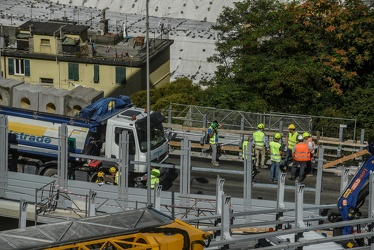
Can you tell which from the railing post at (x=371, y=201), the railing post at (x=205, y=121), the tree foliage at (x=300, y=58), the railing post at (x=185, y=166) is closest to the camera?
the railing post at (x=371, y=201)

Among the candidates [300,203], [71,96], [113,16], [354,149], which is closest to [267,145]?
[354,149]

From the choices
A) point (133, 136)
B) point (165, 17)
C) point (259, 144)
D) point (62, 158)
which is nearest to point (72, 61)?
point (165, 17)

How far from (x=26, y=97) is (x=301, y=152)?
31.9ft

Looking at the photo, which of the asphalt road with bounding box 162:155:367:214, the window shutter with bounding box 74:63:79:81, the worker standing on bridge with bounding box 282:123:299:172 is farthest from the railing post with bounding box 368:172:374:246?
the window shutter with bounding box 74:63:79:81

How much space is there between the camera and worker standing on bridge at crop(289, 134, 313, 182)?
91.8ft

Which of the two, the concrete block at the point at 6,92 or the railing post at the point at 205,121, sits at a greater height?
the concrete block at the point at 6,92

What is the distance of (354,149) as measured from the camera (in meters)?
32.2

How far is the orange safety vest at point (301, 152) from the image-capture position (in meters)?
27.9

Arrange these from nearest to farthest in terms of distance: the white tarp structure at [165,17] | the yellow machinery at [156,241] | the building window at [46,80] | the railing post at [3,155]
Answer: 1. the yellow machinery at [156,241]
2. the railing post at [3,155]
3. the building window at [46,80]
4. the white tarp structure at [165,17]

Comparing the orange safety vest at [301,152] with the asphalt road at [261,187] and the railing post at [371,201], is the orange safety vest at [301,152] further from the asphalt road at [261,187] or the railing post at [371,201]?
the railing post at [371,201]

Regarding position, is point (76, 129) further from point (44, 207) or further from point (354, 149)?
point (354, 149)

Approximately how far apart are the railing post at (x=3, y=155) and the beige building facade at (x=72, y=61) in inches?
968

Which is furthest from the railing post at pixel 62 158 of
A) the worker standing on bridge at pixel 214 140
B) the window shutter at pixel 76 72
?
the window shutter at pixel 76 72

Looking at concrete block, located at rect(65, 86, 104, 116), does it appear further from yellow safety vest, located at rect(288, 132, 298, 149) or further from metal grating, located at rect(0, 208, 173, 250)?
metal grating, located at rect(0, 208, 173, 250)
